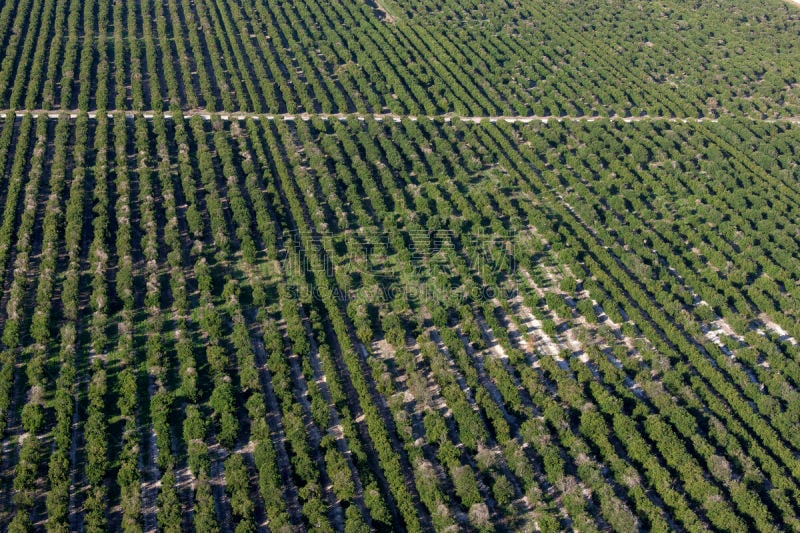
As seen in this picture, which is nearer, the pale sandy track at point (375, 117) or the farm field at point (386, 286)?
the farm field at point (386, 286)

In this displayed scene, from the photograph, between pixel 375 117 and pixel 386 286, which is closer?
pixel 386 286

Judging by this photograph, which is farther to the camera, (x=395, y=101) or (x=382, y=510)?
(x=395, y=101)

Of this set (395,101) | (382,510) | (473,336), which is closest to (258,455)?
(382,510)

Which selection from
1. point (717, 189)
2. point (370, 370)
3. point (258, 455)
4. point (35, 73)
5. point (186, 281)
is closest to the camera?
point (258, 455)

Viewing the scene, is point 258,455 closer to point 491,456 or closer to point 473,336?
point 491,456

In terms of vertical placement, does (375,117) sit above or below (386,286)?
above

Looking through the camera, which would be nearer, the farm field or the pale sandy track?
the farm field

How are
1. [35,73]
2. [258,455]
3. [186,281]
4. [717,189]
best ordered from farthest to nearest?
→ [35,73] < [717,189] < [186,281] < [258,455]
